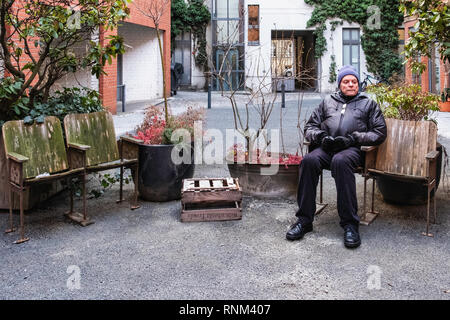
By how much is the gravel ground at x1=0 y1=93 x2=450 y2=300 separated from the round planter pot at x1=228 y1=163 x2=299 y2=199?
0.21m

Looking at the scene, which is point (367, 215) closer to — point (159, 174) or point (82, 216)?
point (159, 174)

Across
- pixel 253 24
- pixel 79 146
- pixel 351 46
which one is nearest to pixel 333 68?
pixel 351 46

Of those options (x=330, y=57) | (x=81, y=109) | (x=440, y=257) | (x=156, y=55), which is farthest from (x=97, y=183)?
(x=330, y=57)

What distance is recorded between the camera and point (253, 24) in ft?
82.2

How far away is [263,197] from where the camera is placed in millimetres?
5133

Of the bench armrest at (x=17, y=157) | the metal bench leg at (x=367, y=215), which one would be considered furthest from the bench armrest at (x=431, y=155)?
the bench armrest at (x=17, y=157)

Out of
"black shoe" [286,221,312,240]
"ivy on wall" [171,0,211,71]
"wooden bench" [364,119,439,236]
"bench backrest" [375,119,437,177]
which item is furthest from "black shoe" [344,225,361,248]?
"ivy on wall" [171,0,211,71]

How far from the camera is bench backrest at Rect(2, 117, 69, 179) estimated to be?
4.17 meters

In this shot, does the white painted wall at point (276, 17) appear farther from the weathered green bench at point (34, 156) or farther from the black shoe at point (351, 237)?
the black shoe at point (351, 237)

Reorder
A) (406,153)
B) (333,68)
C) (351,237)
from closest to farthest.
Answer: (351,237) → (406,153) → (333,68)

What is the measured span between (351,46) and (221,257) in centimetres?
2390

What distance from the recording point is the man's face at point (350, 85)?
4.31 metres

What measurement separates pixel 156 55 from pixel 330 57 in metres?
9.68
